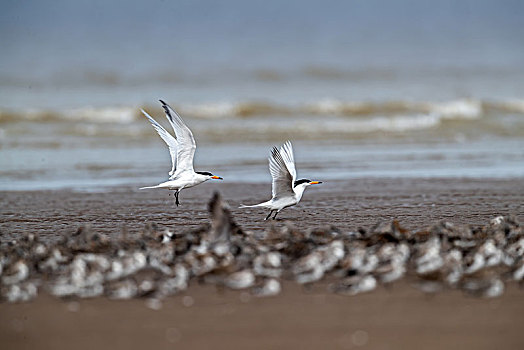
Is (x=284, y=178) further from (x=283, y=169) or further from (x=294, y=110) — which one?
(x=294, y=110)

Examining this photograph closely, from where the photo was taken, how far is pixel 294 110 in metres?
23.4

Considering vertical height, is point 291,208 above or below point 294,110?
below

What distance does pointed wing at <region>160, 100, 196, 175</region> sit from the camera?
823cm

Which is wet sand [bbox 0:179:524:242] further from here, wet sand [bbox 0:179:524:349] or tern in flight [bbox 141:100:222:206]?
wet sand [bbox 0:179:524:349]

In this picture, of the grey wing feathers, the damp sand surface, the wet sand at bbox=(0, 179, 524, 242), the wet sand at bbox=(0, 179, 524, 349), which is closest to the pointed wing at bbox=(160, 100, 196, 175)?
the wet sand at bbox=(0, 179, 524, 242)

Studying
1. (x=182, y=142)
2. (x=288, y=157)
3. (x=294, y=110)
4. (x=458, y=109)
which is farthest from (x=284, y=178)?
(x=458, y=109)

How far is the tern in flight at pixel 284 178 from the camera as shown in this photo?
759 cm

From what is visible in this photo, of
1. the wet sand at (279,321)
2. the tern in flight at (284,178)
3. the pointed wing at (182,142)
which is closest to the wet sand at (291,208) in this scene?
the tern in flight at (284,178)

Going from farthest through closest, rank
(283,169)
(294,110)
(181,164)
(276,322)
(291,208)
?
(294,110)
(291,208)
(181,164)
(283,169)
(276,322)

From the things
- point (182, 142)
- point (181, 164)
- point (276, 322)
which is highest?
point (182, 142)

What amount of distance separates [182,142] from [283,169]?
153 centimetres

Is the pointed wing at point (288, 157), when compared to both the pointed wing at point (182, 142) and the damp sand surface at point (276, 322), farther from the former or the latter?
the damp sand surface at point (276, 322)

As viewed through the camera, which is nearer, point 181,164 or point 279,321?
point 279,321

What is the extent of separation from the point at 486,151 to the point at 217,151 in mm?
5371
